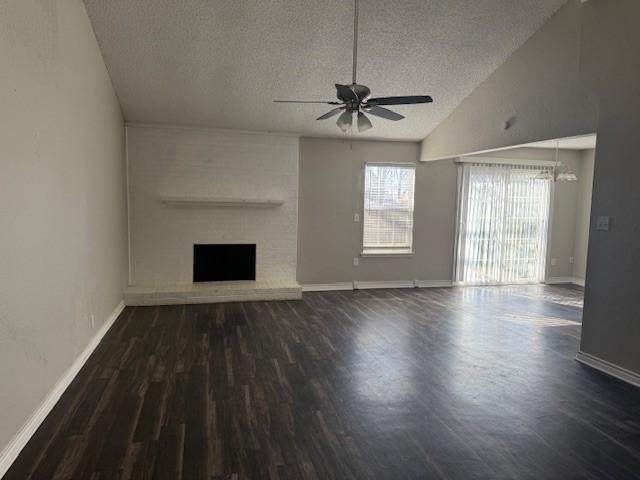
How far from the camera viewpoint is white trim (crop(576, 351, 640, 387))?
11.6 feet

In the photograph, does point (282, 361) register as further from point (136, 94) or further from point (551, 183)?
point (551, 183)

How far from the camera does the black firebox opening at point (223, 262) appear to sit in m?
6.54

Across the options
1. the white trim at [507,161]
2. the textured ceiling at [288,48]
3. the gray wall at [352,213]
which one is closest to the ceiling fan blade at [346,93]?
the textured ceiling at [288,48]

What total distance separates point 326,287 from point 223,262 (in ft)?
5.46

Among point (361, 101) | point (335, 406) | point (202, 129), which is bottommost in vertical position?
point (335, 406)

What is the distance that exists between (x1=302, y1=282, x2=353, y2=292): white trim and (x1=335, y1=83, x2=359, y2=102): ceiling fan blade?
4.02 meters

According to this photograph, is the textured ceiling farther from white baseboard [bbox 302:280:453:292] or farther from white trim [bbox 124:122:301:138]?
white baseboard [bbox 302:280:453:292]

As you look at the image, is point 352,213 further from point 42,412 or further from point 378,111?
point 42,412

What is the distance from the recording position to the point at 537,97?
4.54 m

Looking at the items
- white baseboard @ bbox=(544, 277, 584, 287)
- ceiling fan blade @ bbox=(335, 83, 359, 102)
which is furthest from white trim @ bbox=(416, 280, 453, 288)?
ceiling fan blade @ bbox=(335, 83, 359, 102)

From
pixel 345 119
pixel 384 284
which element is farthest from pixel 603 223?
pixel 384 284

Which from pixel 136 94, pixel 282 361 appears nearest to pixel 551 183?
pixel 282 361

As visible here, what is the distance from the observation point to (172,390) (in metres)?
3.28

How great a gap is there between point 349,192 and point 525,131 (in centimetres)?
294
